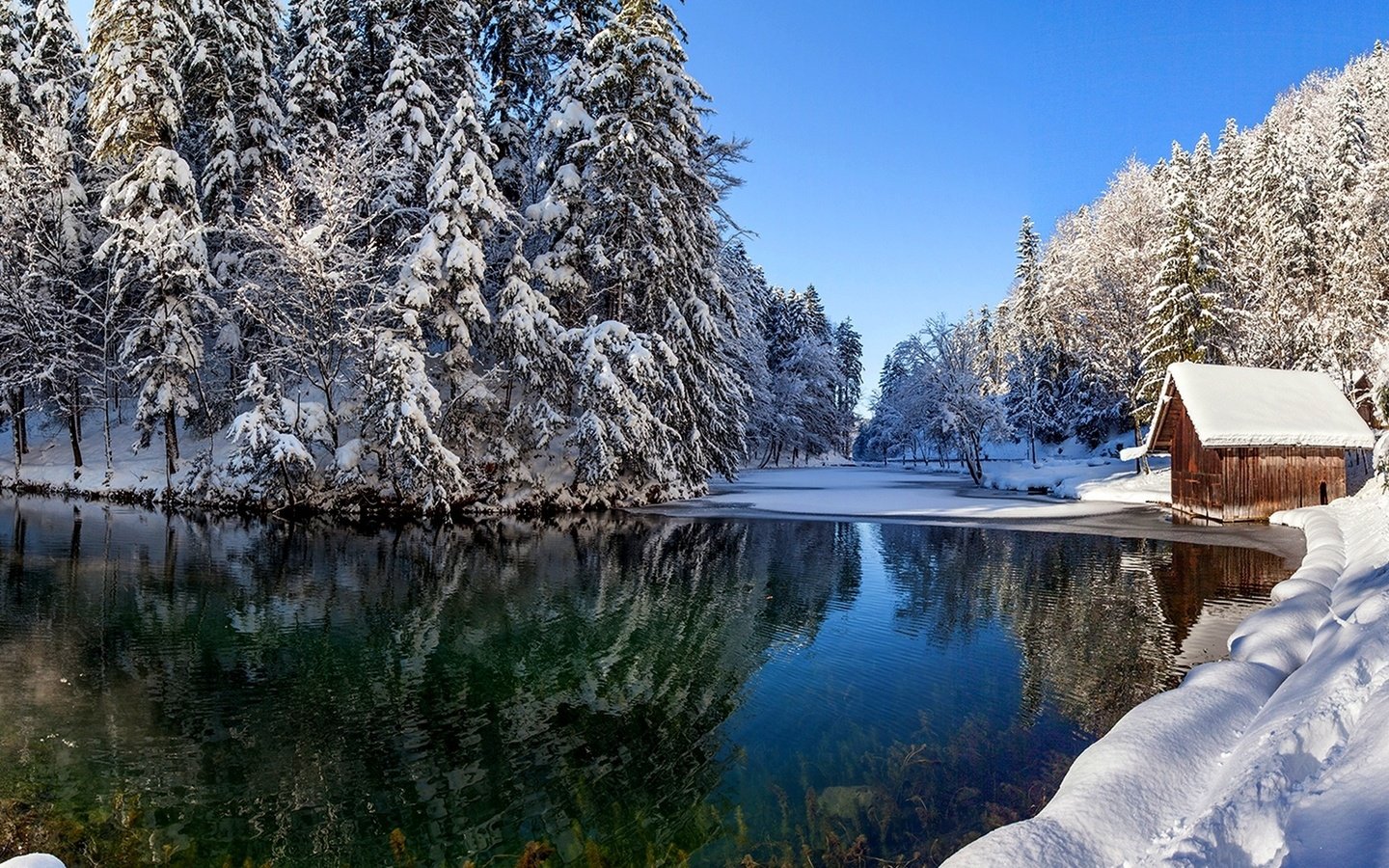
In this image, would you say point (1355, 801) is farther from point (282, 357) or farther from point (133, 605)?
point (282, 357)

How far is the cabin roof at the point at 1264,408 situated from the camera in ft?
83.7

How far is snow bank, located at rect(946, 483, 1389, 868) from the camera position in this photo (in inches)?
155

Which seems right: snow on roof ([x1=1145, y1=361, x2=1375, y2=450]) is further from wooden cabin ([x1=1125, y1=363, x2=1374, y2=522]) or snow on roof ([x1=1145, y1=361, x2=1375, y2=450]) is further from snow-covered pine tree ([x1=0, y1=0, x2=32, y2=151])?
snow-covered pine tree ([x1=0, y1=0, x2=32, y2=151])

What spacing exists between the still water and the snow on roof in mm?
10487

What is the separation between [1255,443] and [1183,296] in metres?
13.7

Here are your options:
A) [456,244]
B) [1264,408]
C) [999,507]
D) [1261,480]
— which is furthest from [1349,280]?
[456,244]

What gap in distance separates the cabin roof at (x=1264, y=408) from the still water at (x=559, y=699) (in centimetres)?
1042

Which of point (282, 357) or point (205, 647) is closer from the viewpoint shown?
point (205, 647)

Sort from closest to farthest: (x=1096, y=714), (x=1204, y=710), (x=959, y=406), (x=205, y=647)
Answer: (x=1204, y=710) → (x=1096, y=714) → (x=205, y=647) → (x=959, y=406)

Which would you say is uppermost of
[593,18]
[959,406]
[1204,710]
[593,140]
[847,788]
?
[593,18]

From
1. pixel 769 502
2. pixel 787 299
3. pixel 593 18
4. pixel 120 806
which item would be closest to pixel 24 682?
pixel 120 806

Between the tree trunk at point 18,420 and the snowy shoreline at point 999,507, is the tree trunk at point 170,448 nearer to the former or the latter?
the tree trunk at point 18,420

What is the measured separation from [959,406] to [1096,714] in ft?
133

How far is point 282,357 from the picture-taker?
89.0 ft
